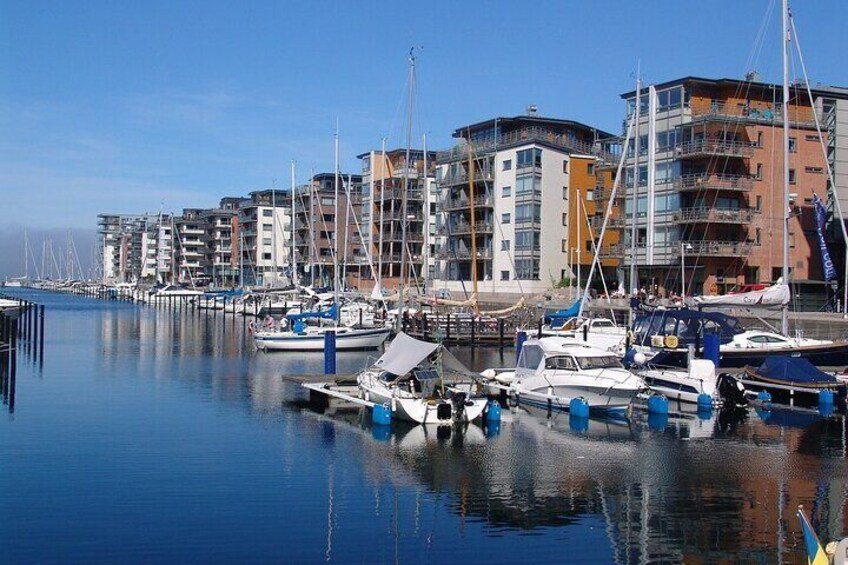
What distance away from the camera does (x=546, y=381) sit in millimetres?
37219

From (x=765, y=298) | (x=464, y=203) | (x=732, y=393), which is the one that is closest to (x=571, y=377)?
(x=732, y=393)

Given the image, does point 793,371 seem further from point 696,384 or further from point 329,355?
point 329,355

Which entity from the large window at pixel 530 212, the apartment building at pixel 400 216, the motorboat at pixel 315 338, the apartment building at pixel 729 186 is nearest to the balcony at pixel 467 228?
the large window at pixel 530 212

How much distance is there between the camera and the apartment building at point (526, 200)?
311ft

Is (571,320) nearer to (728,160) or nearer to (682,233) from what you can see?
(682,233)

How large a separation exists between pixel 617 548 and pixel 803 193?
6850 cm

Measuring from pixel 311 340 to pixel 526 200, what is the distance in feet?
124

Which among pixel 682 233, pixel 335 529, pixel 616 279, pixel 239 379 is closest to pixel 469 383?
pixel 239 379

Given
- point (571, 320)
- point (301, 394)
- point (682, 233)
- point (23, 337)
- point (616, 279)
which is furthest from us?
point (616, 279)

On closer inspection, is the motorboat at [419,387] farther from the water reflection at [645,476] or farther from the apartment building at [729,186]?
the apartment building at [729,186]

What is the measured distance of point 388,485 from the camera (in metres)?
24.2

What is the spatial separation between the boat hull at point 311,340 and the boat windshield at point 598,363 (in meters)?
29.6

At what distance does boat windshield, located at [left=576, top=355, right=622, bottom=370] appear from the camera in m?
36.6

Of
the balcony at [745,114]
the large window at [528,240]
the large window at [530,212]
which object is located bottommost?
the large window at [528,240]
